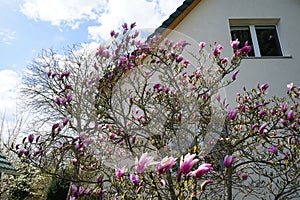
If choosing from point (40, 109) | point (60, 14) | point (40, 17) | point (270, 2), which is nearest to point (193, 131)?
point (60, 14)

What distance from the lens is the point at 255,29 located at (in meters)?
4.07

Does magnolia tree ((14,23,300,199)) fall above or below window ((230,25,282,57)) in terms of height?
below

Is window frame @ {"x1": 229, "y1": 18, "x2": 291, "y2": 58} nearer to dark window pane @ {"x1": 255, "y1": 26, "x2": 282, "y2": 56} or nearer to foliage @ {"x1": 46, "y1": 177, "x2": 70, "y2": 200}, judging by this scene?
dark window pane @ {"x1": 255, "y1": 26, "x2": 282, "y2": 56}

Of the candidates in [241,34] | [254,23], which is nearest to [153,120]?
[241,34]

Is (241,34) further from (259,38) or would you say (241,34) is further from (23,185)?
(23,185)

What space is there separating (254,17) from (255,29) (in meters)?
0.21

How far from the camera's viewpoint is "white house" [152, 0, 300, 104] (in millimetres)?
3496

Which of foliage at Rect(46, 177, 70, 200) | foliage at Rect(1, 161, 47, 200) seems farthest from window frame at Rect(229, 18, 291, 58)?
foliage at Rect(1, 161, 47, 200)

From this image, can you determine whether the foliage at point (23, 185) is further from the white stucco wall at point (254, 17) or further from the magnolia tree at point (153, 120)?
the white stucco wall at point (254, 17)

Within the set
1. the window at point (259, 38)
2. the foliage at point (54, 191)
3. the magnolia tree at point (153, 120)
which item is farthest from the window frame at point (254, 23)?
the foliage at point (54, 191)

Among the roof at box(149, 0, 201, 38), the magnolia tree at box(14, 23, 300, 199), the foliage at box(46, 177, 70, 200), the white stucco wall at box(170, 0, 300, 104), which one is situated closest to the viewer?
the magnolia tree at box(14, 23, 300, 199)

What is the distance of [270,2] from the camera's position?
4074 millimetres

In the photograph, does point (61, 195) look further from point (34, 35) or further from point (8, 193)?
point (34, 35)

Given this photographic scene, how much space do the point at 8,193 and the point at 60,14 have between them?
609 cm
